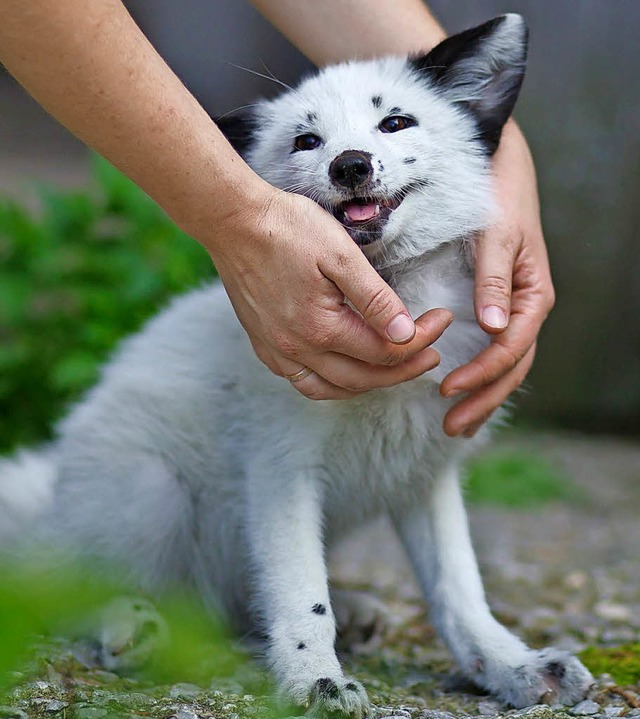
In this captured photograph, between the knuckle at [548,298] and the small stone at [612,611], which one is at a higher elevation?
the knuckle at [548,298]

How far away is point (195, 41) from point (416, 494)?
444 cm

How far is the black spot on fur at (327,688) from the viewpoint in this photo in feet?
6.29

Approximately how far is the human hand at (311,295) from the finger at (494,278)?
0.13 m

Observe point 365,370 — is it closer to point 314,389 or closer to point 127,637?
point 314,389

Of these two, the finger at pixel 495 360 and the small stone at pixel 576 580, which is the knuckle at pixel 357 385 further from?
the small stone at pixel 576 580

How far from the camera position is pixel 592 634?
284 centimetres

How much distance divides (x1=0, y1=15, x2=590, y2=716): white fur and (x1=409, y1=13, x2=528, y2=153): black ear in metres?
0.04

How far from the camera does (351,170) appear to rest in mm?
2064

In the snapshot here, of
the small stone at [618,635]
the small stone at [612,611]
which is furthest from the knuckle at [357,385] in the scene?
the small stone at [612,611]

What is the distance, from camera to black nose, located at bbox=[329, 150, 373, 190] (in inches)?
81.2

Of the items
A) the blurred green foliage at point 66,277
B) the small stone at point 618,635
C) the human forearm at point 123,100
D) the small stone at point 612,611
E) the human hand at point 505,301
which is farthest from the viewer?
the blurred green foliage at point 66,277

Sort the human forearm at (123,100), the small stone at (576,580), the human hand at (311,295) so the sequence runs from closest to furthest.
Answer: the human forearm at (123,100) → the human hand at (311,295) → the small stone at (576,580)

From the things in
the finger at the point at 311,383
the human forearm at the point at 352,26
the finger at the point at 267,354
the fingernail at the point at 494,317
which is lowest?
the finger at the point at 311,383

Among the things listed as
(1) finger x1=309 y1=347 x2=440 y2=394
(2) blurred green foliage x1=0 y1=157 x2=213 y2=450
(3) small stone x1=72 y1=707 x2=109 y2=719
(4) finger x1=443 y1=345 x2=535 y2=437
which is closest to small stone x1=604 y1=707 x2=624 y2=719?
(4) finger x1=443 y1=345 x2=535 y2=437
